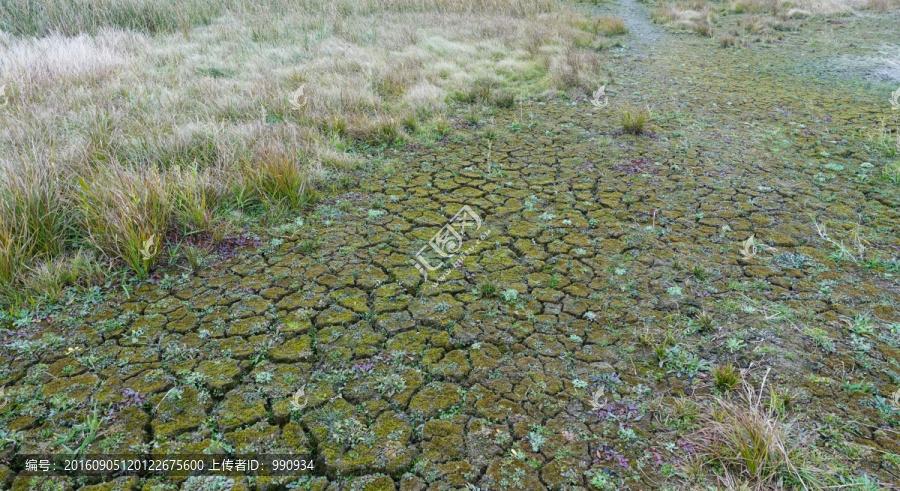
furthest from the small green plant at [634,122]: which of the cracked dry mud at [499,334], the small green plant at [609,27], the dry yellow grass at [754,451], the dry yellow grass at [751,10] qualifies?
the dry yellow grass at [751,10]

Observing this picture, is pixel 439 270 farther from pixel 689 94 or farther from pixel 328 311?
pixel 689 94

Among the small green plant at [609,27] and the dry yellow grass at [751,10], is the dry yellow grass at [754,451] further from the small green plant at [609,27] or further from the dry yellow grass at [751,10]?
the dry yellow grass at [751,10]

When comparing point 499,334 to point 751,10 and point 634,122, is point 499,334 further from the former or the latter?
point 751,10

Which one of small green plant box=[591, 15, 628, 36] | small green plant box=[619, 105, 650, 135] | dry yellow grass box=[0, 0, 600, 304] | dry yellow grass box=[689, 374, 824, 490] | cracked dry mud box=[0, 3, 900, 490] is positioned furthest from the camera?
small green plant box=[591, 15, 628, 36]

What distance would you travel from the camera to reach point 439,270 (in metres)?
4.19

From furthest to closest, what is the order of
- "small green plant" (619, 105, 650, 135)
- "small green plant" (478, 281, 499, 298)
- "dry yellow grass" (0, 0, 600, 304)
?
"small green plant" (619, 105, 650, 135)
"dry yellow grass" (0, 0, 600, 304)
"small green plant" (478, 281, 499, 298)

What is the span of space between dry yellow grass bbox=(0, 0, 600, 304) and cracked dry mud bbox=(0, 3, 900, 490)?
0.70m

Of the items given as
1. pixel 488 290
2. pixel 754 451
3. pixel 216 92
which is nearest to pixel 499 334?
pixel 488 290

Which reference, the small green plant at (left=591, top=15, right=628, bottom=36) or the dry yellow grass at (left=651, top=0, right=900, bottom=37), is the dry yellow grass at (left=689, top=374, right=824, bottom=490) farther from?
the dry yellow grass at (left=651, top=0, right=900, bottom=37)

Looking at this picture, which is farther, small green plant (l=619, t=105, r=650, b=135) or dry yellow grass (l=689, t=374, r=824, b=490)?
small green plant (l=619, t=105, r=650, b=135)

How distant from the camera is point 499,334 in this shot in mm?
3480

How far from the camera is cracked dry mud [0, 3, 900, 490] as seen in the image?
2.65 m

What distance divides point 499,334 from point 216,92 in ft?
19.2

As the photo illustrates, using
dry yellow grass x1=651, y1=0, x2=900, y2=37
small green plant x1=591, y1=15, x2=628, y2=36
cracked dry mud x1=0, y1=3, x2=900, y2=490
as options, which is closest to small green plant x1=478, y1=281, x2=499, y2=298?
cracked dry mud x1=0, y1=3, x2=900, y2=490
